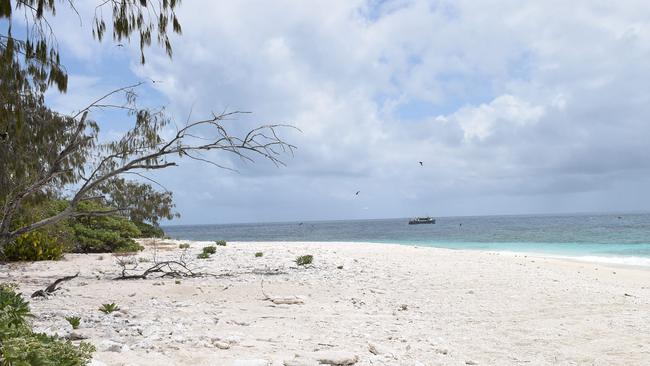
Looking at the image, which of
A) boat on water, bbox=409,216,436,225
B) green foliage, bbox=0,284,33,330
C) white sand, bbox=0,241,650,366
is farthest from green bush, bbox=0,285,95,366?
boat on water, bbox=409,216,436,225

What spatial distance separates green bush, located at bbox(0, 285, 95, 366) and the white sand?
793 mm

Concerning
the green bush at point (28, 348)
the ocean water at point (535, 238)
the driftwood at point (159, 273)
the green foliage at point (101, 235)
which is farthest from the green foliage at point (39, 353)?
the ocean water at point (535, 238)

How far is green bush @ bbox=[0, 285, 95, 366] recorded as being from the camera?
3265 mm

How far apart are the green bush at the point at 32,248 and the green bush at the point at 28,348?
11370 millimetres

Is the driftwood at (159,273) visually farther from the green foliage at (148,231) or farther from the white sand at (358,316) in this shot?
the green foliage at (148,231)

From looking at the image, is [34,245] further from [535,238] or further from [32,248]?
[535,238]

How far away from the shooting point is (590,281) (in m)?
12.6

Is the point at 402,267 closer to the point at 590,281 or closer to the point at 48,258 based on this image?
the point at 590,281

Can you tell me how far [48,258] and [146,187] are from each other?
762 inches

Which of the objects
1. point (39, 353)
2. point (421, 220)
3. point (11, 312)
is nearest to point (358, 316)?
point (11, 312)

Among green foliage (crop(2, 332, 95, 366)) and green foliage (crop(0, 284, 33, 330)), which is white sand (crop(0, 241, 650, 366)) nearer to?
green foliage (crop(0, 284, 33, 330))

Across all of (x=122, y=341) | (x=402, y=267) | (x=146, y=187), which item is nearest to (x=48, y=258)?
(x=402, y=267)

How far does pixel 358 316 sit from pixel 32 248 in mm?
10940

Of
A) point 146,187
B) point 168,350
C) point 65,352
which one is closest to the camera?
point 65,352
